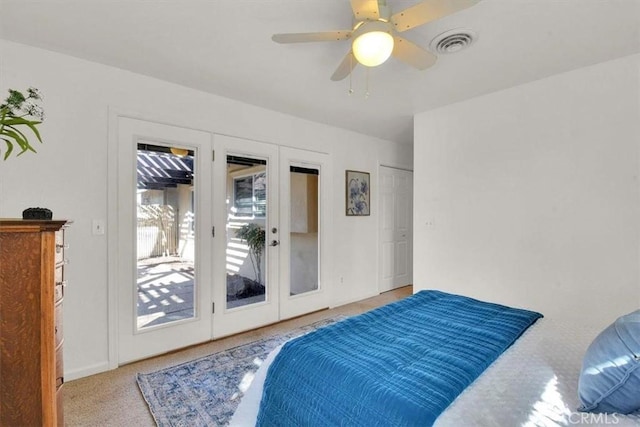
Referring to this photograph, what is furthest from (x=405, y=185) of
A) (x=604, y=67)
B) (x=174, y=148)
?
(x=174, y=148)

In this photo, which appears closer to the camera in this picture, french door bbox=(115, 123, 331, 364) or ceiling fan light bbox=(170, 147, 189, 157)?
french door bbox=(115, 123, 331, 364)

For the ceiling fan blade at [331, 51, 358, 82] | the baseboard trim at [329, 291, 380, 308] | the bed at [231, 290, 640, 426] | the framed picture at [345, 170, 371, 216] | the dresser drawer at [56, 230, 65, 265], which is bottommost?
the baseboard trim at [329, 291, 380, 308]

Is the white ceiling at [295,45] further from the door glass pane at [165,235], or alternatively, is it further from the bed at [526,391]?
the bed at [526,391]

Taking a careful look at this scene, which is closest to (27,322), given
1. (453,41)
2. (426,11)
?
(426,11)

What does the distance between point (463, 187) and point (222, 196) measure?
7.90ft

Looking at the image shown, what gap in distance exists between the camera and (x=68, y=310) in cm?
224

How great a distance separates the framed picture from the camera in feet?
13.5

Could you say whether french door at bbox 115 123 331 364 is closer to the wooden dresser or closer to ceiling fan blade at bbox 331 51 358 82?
the wooden dresser

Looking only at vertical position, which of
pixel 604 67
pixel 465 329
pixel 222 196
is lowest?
pixel 465 329

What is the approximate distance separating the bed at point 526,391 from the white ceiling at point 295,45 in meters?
1.78

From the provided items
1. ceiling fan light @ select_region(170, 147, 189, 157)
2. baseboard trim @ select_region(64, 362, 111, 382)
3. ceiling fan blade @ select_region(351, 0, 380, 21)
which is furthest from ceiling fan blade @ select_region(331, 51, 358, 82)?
baseboard trim @ select_region(64, 362, 111, 382)

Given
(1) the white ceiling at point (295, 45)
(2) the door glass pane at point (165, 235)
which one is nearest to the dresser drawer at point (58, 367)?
(2) the door glass pane at point (165, 235)

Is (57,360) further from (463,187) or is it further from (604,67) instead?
(604,67)

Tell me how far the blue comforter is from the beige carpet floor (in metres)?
1.11
